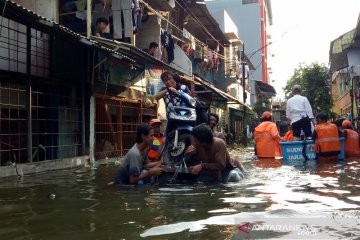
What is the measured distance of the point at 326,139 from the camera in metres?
9.79

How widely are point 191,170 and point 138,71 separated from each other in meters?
8.70

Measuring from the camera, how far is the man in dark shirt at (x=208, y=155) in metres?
6.00

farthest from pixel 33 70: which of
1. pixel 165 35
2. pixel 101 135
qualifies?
pixel 165 35

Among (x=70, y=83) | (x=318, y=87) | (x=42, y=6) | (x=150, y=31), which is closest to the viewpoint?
(x=70, y=83)

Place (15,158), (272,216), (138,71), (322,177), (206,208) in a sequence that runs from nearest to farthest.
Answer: (272,216) < (206,208) < (322,177) < (15,158) < (138,71)

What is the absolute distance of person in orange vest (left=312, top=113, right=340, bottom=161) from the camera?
9758 mm

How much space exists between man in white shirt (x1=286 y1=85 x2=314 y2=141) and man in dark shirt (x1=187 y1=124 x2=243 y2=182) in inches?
185

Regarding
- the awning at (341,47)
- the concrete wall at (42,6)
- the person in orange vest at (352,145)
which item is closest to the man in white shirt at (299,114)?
the person in orange vest at (352,145)

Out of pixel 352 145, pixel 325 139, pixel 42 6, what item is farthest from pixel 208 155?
pixel 42 6

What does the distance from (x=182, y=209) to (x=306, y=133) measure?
713cm

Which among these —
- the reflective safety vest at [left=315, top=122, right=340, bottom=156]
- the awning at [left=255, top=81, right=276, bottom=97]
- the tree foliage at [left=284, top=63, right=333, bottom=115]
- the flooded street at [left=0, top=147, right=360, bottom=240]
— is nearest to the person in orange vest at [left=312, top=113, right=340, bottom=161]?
the reflective safety vest at [left=315, top=122, right=340, bottom=156]

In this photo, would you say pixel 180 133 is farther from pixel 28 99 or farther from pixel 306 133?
pixel 306 133

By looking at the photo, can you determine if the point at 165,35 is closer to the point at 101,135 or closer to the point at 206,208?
the point at 101,135

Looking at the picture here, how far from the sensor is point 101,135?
12.5 metres
